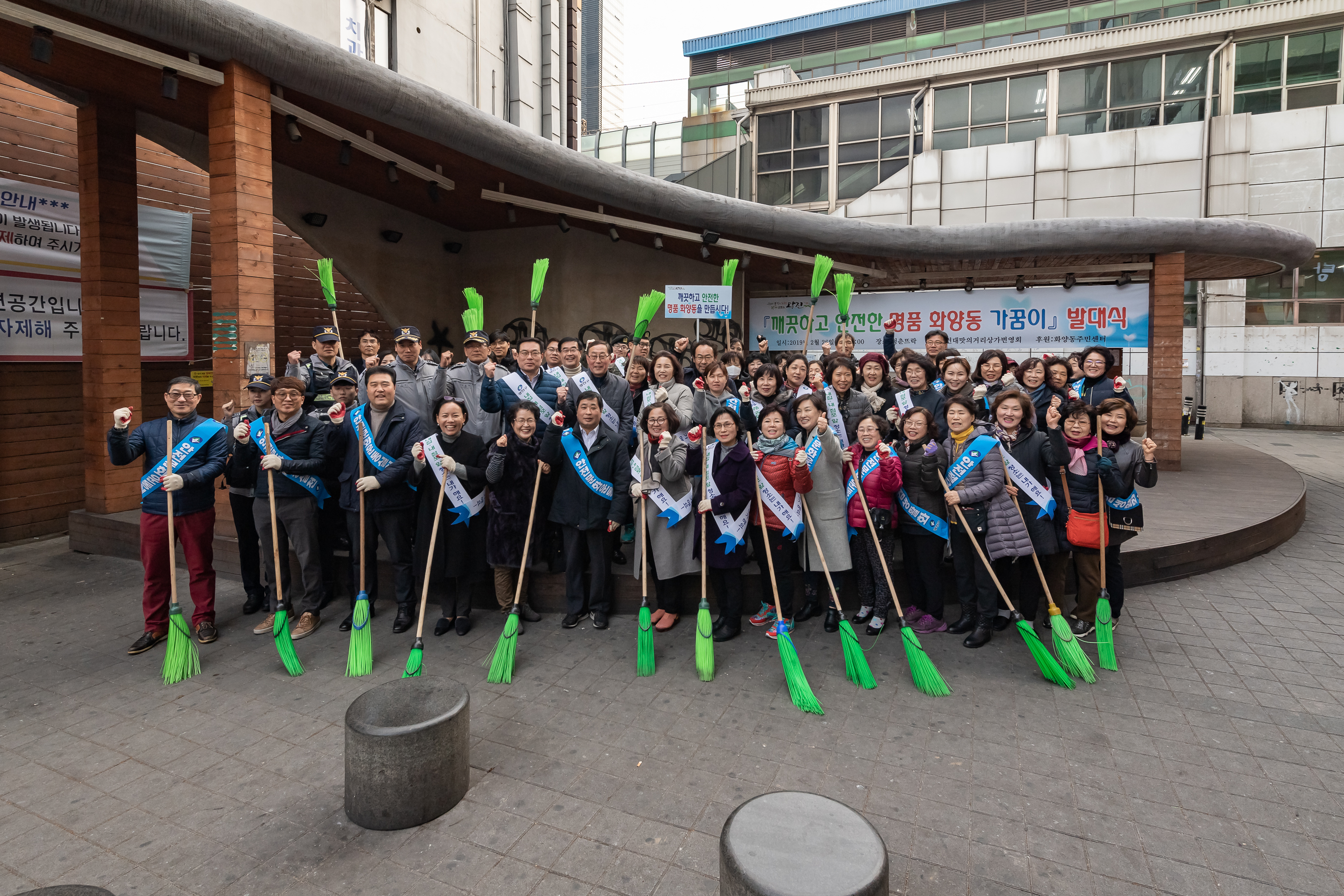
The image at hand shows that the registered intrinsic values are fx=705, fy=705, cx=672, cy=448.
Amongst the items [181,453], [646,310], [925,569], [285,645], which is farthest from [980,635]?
[181,453]

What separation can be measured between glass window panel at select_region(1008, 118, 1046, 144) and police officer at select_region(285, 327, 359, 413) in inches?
915

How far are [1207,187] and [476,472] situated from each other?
80.2 feet

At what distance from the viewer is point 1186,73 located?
2178 centimetres

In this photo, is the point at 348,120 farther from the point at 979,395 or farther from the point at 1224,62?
the point at 1224,62

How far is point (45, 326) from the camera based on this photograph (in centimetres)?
895

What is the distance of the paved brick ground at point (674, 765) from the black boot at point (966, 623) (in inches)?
10.8

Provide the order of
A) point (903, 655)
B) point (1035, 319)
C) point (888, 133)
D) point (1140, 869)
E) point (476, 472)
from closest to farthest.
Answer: point (1140, 869)
point (903, 655)
point (476, 472)
point (1035, 319)
point (888, 133)

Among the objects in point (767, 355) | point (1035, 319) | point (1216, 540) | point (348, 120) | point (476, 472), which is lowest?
point (1216, 540)

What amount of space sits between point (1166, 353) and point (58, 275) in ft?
52.9

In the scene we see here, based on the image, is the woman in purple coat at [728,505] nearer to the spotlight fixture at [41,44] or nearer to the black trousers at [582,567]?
the black trousers at [582,567]

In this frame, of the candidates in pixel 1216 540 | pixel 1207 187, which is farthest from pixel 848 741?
pixel 1207 187

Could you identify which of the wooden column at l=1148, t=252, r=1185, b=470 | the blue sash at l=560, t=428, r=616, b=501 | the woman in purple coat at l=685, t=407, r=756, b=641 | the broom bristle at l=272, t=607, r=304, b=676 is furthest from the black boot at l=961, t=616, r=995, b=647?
the wooden column at l=1148, t=252, r=1185, b=470

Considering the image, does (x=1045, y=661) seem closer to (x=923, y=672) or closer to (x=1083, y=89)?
(x=923, y=672)

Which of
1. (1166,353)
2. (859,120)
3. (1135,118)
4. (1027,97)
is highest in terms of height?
(859,120)
